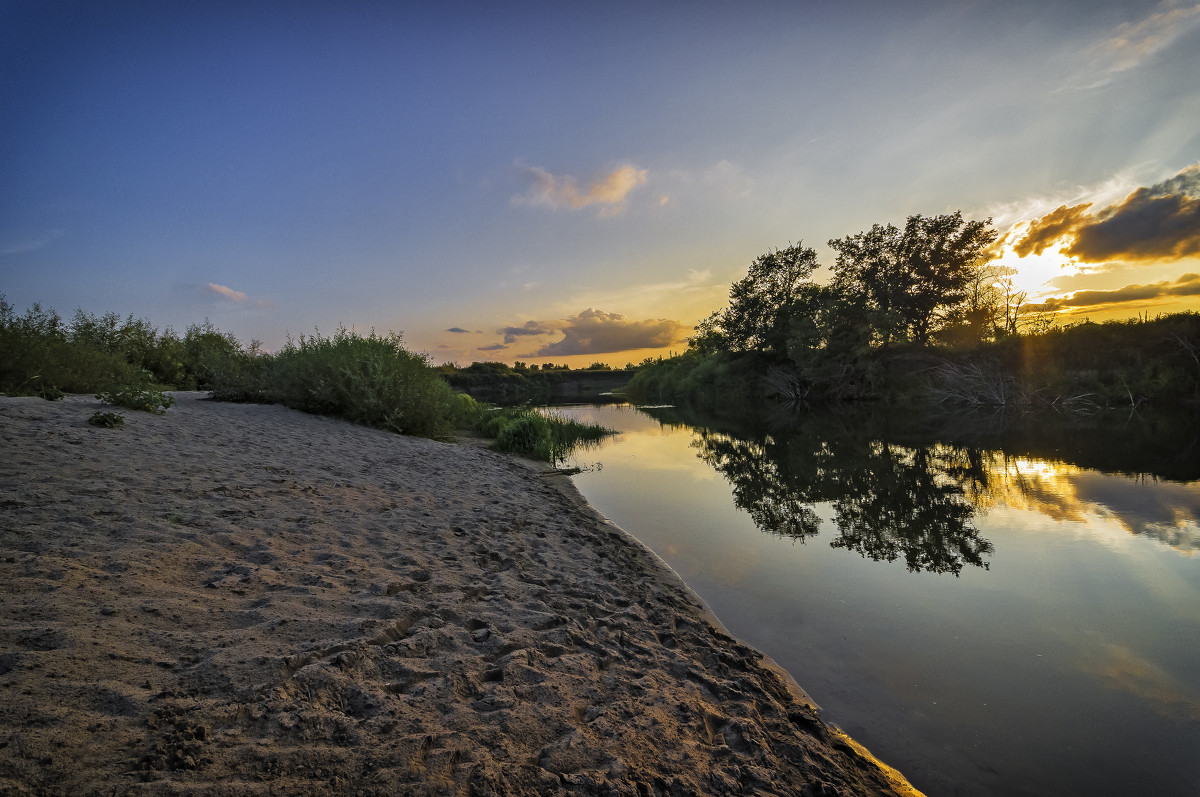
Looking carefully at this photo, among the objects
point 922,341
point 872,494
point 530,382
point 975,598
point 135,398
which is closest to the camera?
point 975,598

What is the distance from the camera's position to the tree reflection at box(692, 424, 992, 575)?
6.38 metres

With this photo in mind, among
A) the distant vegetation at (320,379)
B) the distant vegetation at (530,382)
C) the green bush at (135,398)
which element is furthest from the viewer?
the distant vegetation at (530,382)

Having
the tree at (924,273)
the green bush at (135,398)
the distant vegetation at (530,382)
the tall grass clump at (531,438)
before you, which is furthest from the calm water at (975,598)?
the distant vegetation at (530,382)

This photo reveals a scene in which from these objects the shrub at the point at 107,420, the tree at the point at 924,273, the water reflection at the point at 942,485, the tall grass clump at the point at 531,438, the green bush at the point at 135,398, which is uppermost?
the tree at the point at 924,273

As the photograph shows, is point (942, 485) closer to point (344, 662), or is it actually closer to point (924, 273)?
point (344, 662)

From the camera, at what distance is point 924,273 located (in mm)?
34188

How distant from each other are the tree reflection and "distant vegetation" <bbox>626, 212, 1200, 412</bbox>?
16818 millimetres

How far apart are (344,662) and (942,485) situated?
34.2ft

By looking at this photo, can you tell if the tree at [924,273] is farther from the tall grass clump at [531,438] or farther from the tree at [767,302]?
the tall grass clump at [531,438]

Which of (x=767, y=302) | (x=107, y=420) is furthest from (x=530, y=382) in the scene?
(x=107, y=420)

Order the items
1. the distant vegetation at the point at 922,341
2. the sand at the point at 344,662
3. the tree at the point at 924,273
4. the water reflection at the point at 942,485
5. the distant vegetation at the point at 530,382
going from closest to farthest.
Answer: the sand at the point at 344,662 < the water reflection at the point at 942,485 < the distant vegetation at the point at 922,341 < the tree at the point at 924,273 < the distant vegetation at the point at 530,382

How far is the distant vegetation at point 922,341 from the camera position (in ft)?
76.9

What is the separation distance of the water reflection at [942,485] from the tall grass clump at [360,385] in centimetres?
754

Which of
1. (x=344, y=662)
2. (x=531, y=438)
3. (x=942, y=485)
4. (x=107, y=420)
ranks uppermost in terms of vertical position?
(x=107, y=420)
